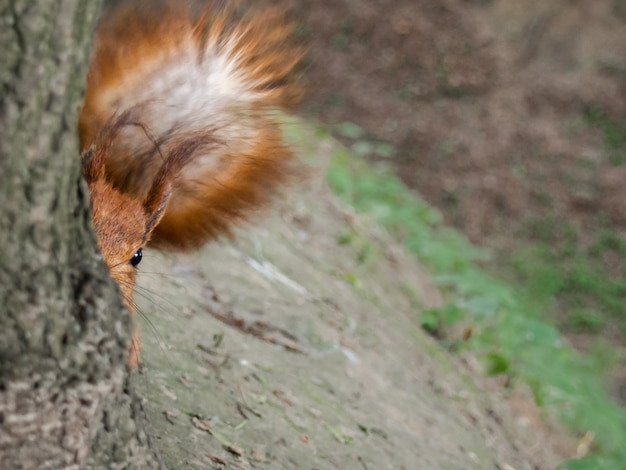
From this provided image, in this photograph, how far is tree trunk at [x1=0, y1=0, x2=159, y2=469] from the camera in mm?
1429

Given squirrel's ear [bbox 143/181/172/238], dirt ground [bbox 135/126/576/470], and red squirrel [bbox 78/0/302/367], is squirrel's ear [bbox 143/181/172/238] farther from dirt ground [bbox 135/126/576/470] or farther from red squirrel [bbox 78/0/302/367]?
dirt ground [bbox 135/126/576/470]

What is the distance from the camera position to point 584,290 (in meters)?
8.73

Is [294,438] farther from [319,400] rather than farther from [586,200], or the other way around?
[586,200]

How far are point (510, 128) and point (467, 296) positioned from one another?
4.77 meters

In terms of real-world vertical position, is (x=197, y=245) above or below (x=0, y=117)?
below

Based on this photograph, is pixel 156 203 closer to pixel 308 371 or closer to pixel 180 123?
pixel 180 123

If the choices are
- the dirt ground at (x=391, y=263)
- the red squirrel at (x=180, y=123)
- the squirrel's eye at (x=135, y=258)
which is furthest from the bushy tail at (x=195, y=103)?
the dirt ground at (x=391, y=263)

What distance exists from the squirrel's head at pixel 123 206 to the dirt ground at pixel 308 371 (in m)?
0.24

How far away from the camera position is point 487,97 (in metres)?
11.1

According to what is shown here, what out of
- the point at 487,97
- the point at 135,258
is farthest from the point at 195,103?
the point at 487,97

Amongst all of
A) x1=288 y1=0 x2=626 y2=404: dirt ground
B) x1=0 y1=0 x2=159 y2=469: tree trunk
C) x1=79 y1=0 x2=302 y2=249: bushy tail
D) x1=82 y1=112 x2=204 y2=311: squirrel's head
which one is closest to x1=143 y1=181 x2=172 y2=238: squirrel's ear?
x1=82 y1=112 x2=204 y2=311: squirrel's head

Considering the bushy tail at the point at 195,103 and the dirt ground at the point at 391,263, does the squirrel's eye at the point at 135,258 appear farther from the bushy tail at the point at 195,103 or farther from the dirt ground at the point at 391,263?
the bushy tail at the point at 195,103

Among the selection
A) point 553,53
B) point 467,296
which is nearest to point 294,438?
point 467,296

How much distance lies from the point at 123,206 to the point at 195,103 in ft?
1.30
